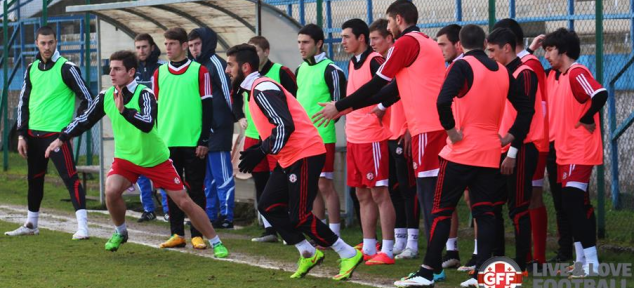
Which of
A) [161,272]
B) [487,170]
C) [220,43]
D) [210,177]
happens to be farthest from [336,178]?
[487,170]

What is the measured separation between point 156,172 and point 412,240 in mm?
2407

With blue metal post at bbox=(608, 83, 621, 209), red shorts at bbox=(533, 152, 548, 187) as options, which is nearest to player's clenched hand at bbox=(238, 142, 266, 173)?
red shorts at bbox=(533, 152, 548, 187)

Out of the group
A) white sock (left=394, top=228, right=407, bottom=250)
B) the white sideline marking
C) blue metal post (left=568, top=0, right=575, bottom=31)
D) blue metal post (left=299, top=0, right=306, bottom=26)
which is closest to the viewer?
white sock (left=394, top=228, right=407, bottom=250)

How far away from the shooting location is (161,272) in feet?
26.8

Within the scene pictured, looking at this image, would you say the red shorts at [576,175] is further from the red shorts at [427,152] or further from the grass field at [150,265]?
the red shorts at [427,152]

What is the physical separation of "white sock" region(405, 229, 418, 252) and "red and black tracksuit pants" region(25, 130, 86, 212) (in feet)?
11.4

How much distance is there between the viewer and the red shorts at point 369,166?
891cm

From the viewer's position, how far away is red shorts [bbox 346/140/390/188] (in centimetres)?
891

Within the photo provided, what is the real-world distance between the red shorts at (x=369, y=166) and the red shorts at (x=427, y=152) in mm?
1160

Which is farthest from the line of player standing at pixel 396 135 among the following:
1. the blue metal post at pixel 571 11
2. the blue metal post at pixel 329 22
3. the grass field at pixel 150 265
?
the blue metal post at pixel 571 11

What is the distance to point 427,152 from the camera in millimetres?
7707

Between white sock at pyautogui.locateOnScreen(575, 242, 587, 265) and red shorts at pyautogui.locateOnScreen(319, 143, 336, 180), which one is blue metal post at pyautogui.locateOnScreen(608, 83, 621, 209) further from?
red shorts at pyautogui.locateOnScreen(319, 143, 336, 180)

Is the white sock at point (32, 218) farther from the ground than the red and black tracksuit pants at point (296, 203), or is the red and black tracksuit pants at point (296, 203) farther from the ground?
the red and black tracksuit pants at point (296, 203)

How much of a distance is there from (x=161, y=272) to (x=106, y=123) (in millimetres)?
5938
